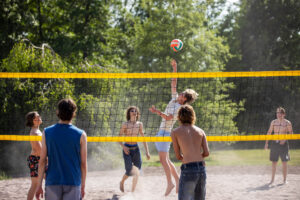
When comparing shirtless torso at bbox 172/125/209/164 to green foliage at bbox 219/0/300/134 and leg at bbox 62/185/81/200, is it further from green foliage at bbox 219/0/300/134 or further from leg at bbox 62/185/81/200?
green foliage at bbox 219/0/300/134

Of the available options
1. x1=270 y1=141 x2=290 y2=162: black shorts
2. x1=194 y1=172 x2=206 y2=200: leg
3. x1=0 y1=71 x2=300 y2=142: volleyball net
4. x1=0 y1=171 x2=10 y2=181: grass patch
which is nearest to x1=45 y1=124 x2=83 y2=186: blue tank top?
x1=194 y1=172 x2=206 y2=200: leg

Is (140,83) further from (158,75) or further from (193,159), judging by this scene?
(193,159)

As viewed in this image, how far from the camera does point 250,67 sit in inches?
1101

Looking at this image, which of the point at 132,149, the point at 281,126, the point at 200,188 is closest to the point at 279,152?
the point at 281,126

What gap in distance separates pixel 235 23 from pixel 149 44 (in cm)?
1485

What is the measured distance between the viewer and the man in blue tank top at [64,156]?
3318 mm

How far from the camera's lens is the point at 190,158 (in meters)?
3.71

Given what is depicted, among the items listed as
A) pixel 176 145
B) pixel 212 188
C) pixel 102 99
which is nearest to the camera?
pixel 176 145

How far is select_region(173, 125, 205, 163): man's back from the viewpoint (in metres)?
3.72

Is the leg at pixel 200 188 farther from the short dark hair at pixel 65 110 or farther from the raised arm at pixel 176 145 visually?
the short dark hair at pixel 65 110

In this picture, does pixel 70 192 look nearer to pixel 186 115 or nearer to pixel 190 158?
pixel 190 158

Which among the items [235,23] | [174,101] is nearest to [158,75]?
[174,101]

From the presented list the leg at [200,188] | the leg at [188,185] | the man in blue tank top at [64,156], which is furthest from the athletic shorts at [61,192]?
the leg at [200,188]

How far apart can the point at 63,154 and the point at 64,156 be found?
20mm
